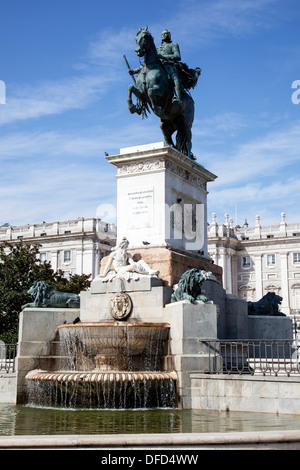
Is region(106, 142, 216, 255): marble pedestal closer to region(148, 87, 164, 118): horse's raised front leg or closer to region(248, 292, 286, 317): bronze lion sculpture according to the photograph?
region(148, 87, 164, 118): horse's raised front leg

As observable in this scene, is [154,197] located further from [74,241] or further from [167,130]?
[74,241]

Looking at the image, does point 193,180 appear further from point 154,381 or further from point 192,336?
point 154,381

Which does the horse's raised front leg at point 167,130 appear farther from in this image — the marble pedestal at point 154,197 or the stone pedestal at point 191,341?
the stone pedestal at point 191,341

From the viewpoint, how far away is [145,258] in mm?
16141

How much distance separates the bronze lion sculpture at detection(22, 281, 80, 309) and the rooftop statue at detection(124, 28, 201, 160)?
19.0 feet

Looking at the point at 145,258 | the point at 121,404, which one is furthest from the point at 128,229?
the point at 121,404

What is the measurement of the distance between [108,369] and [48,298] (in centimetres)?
313

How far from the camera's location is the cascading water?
1291 centimetres

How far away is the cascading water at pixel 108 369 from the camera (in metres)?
12.9

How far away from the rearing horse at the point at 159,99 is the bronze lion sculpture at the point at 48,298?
5.79 m

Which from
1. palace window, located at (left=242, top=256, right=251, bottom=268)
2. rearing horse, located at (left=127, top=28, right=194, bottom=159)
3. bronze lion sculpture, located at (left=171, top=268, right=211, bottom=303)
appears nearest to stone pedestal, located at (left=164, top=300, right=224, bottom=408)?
bronze lion sculpture, located at (left=171, top=268, right=211, bottom=303)

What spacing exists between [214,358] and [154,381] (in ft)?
4.70

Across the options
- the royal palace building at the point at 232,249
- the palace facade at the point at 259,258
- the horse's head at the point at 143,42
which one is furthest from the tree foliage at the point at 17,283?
the palace facade at the point at 259,258
